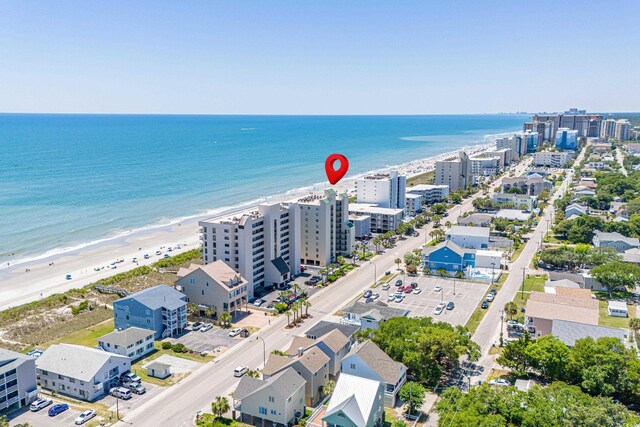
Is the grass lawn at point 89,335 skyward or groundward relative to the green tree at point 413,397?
groundward

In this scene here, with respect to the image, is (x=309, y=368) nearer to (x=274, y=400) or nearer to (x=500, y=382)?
(x=274, y=400)

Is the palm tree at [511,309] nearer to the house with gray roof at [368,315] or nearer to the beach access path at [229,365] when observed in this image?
the house with gray roof at [368,315]

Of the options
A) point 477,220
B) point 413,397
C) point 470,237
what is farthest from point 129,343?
point 477,220

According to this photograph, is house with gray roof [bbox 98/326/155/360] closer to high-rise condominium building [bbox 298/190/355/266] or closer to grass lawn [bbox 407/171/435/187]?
high-rise condominium building [bbox 298/190/355/266]

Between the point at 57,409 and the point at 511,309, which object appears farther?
the point at 511,309

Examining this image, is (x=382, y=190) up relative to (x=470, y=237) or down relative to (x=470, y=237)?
up

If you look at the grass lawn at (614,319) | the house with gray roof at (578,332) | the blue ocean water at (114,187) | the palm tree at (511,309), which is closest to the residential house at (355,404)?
the house with gray roof at (578,332)
